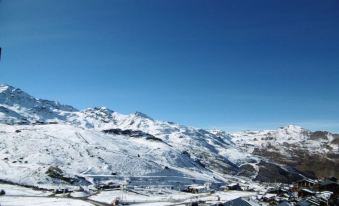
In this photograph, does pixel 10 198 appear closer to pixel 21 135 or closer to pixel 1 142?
pixel 1 142

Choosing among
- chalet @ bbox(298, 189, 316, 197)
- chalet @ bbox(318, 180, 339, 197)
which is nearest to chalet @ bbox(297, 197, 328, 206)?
chalet @ bbox(298, 189, 316, 197)

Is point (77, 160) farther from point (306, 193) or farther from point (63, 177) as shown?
point (306, 193)

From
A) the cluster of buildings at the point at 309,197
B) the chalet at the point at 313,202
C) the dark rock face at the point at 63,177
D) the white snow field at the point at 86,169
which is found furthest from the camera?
the dark rock face at the point at 63,177

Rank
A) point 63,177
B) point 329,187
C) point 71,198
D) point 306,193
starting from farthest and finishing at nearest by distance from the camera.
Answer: point 63,177, point 329,187, point 306,193, point 71,198

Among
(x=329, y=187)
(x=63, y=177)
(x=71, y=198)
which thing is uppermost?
(x=329, y=187)

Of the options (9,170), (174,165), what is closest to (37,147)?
(9,170)

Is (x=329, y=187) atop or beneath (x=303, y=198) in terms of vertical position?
atop

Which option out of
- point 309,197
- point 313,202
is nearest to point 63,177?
point 309,197

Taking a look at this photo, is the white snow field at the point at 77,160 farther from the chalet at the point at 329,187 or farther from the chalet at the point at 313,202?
the chalet at the point at 313,202

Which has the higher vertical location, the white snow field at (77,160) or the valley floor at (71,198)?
the white snow field at (77,160)

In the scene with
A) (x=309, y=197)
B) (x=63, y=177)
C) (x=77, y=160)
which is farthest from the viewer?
(x=77, y=160)

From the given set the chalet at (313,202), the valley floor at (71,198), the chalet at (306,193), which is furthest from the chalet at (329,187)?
the valley floor at (71,198)
